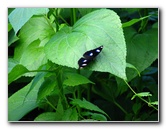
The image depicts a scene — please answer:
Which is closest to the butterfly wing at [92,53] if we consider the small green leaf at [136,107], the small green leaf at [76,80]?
the small green leaf at [76,80]

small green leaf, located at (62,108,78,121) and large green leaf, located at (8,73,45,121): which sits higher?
small green leaf, located at (62,108,78,121)

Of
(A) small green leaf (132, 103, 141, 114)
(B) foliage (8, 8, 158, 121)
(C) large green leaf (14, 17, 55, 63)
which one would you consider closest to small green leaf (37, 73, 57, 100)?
(B) foliage (8, 8, 158, 121)

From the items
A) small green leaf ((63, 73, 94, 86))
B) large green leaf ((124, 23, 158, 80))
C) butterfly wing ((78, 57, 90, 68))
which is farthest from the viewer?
large green leaf ((124, 23, 158, 80))

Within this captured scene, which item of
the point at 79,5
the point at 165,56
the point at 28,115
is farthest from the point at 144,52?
the point at 28,115

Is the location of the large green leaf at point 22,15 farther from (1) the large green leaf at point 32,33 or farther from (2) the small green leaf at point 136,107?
(2) the small green leaf at point 136,107

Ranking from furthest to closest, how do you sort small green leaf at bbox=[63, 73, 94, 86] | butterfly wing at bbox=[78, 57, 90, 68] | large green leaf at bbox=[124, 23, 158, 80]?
large green leaf at bbox=[124, 23, 158, 80] → small green leaf at bbox=[63, 73, 94, 86] → butterfly wing at bbox=[78, 57, 90, 68]

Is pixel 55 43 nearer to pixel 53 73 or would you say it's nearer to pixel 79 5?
pixel 53 73

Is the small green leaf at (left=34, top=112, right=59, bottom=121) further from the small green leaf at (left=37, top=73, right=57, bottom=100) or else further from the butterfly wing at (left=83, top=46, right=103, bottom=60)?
the butterfly wing at (left=83, top=46, right=103, bottom=60)
